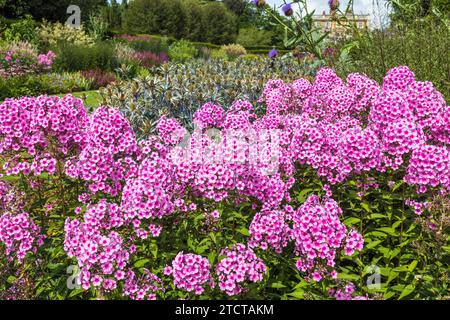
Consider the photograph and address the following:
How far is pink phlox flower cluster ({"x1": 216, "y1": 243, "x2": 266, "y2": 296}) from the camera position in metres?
3.18

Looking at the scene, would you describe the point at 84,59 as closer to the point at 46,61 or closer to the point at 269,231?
the point at 46,61

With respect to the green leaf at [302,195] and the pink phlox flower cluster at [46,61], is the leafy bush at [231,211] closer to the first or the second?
the green leaf at [302,195]

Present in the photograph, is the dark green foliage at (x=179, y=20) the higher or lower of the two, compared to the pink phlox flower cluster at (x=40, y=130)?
higher

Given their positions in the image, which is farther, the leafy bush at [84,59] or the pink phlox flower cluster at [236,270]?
the leafy bush at [84,59]

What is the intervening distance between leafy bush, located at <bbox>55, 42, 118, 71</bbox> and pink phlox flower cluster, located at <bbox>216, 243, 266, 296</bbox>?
19502 millimetres

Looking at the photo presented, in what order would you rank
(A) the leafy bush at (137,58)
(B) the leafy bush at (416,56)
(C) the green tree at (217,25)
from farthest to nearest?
(C) the green tree at (217,25) < (A) the leafy bush at (137,58) < (B) the leafy bush at (416,56)

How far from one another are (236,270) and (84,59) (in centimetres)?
2015

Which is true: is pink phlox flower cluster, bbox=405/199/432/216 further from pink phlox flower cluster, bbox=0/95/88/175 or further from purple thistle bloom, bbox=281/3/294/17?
purple thistle bloom, bbox=281/3/294/17

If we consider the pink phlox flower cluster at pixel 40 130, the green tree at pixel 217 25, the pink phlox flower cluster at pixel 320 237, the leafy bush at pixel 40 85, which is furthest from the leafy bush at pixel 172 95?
the green tree at pixel 217 25

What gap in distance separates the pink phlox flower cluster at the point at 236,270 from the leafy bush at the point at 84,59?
768 inches

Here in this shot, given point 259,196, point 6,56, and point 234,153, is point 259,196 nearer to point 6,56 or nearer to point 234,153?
point 234,153

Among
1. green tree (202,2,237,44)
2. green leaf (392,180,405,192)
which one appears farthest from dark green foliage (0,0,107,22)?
green leaf (392,180,405,192)

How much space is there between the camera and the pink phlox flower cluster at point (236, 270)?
3176mm
